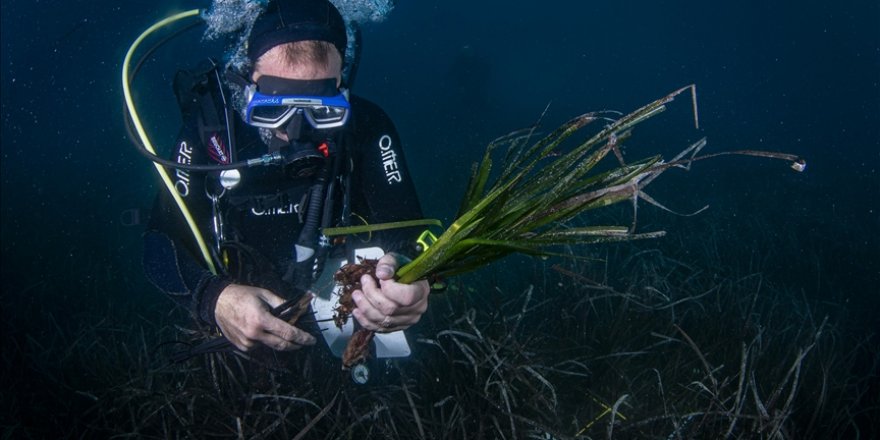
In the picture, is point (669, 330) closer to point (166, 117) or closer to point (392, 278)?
point (392, 278)

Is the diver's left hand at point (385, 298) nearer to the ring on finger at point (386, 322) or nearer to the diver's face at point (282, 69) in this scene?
the ring on finger at point (386, 322)

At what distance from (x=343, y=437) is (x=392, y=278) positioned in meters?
1.19

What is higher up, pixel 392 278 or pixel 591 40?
pixel 392 278

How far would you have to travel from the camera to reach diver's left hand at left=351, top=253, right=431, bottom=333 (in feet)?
5.60

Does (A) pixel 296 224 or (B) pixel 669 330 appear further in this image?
(B) pixel 669 330

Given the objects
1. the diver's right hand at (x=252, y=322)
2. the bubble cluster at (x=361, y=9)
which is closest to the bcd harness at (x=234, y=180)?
the diver's right hand at (x=252, y=322)

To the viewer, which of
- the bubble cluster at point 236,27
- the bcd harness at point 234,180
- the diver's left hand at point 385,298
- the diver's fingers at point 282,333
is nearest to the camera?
the diver's left hand at point 385,298

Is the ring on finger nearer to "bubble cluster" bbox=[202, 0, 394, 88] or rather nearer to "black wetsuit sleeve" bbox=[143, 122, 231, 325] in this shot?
"black wetsuit sleeve" bbox=[143, 122, 231, 325]

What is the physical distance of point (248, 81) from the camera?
266cm

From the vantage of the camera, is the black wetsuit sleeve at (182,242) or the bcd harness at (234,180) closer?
the black wetsuit sleeve at (182,242)

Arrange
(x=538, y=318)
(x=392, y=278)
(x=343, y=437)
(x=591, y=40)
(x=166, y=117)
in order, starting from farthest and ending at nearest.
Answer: (x=591, y=40)
(x=166, y=117)
(x=538, y=318)
(x=343, y=437)
(x=392, y=278)

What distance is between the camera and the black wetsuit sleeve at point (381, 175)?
3070mm

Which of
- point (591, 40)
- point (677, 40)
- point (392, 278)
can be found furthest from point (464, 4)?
point (392, 278)

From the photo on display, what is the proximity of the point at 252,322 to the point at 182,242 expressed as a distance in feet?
3.26
